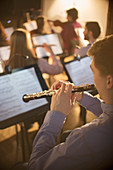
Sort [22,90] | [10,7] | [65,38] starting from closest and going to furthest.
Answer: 1. [22,90]
2. [65,38]
3. [10,7]

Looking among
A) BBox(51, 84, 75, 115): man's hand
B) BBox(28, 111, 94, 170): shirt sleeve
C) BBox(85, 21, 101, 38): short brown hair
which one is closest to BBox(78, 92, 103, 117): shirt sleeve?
BBox(51, 84, 75, 115): man's hand

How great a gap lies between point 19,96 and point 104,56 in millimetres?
842

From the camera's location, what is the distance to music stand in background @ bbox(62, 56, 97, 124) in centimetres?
172

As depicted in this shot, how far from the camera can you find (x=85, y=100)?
1316 mm

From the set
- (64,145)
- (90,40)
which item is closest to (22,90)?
(64,145)

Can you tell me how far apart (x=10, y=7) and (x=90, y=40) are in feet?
12.4

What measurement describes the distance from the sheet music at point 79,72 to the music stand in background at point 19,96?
1.31 ft

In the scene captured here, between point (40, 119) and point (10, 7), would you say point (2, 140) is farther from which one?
point (10, 7)

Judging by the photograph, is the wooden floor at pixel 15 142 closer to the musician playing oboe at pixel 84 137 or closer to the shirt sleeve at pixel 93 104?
the shirt sleeve at pixel 93 104

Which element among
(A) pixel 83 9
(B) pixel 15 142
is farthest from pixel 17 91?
(A) pixel 83 9

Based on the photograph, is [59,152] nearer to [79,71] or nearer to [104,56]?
[104,56]

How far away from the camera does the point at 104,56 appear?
0.88m

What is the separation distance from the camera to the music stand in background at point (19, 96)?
133 centimetres

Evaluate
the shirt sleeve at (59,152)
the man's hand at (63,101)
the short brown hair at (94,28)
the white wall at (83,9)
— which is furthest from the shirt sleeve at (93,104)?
the white wall at (83,9)
